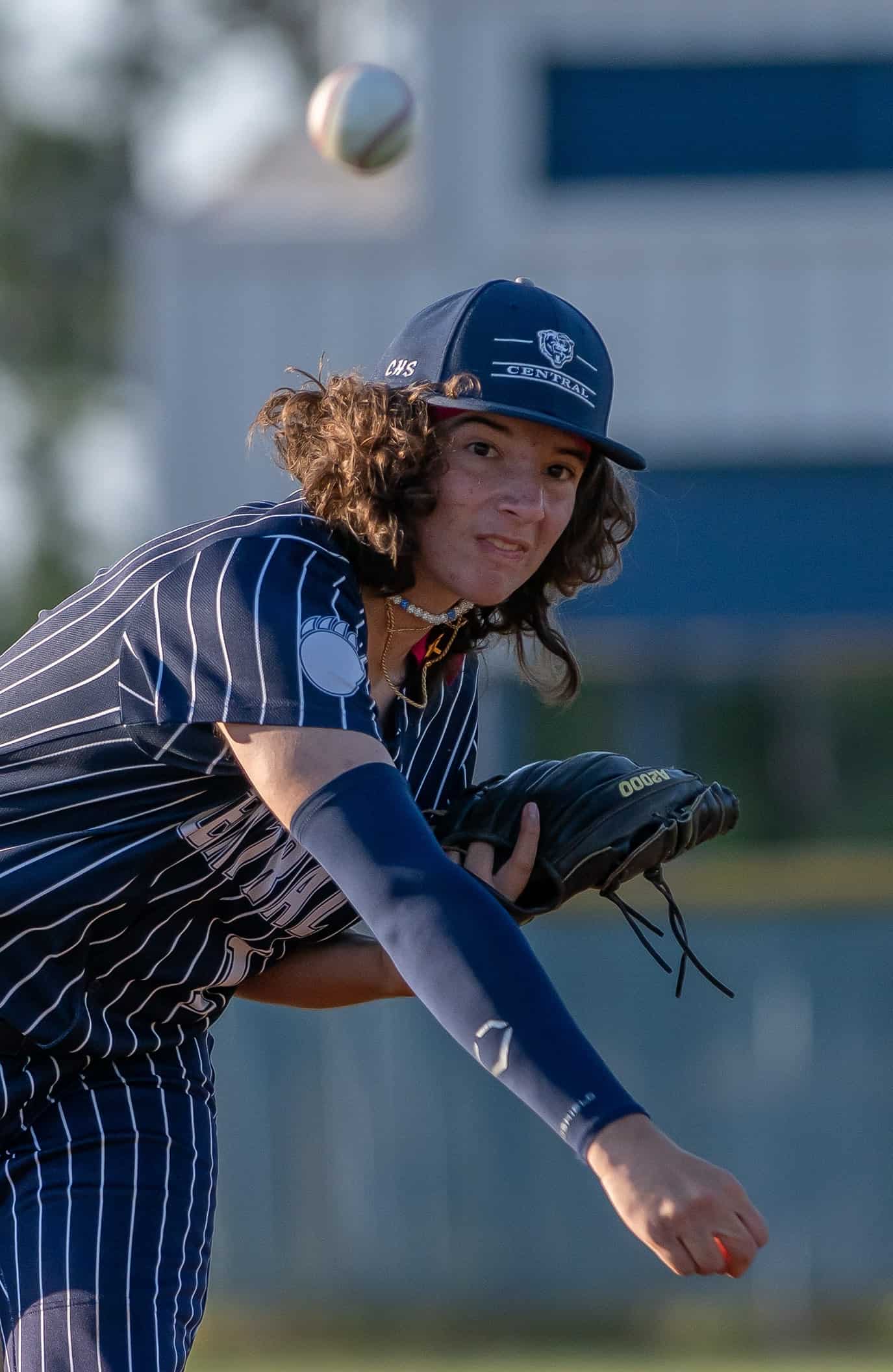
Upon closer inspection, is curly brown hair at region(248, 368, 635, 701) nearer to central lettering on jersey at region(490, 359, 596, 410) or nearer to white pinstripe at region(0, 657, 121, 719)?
central lettering on jersey at region(490, 359, 596, 410)

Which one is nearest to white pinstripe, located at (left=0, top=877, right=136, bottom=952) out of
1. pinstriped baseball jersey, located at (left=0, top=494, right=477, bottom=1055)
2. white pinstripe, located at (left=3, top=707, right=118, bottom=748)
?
pinstriped baseball jersey, located at (left=0, top=494, right=477, bottom=1055)

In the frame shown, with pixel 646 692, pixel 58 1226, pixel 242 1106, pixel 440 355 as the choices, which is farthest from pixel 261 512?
pixel 646 692

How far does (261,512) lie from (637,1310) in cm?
498

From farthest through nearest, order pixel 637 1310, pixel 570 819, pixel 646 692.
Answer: pixel 646 692, pixel 637 1310, pixel 570 819

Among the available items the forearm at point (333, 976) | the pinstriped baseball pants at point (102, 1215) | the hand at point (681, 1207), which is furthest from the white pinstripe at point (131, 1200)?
the hand at point (681, 1207)

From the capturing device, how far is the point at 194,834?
2.83 m

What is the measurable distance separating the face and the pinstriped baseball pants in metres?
0.88

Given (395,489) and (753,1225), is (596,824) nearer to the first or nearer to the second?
(395,489)

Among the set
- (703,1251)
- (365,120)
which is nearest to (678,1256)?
(703,1251)

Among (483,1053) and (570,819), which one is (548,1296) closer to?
(570,819)

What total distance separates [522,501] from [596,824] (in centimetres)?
59

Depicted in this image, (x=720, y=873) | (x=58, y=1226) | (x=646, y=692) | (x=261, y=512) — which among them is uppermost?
(x=261, y=512)

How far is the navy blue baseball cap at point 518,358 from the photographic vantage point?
280 cm

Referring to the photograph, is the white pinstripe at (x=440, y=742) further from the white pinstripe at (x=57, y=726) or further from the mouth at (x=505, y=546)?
the white pinstripe at (x=57, y=726)
